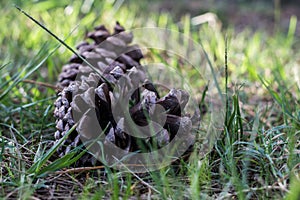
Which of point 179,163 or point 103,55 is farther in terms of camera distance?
point 103,55

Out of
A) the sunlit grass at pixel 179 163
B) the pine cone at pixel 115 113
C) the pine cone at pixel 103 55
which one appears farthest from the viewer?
the pine cone at pixel 103 55

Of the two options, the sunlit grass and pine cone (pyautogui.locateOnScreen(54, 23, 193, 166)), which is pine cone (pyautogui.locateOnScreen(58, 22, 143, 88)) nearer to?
→ the sunlit grass

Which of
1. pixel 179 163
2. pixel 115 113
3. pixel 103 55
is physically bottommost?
pixel 179 163

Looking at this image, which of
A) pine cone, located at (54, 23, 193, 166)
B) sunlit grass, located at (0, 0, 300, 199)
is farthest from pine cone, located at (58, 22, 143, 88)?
pine cone, located at (54, 23, 193, 166)

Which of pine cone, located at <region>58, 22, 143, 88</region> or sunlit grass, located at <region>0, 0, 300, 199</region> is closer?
sunlit grass, located at <region>0, 0, 300, 199</region>

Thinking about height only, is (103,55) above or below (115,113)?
above

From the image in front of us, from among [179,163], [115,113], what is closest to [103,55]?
[115,113]

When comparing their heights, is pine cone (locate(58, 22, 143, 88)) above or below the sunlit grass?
above

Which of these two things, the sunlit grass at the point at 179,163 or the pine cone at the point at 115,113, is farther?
the pine cone at the point at 115,113

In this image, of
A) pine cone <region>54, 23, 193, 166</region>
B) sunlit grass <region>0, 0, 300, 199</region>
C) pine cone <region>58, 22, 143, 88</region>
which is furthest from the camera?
pine cone <region>58, 22, 143, 88</region>

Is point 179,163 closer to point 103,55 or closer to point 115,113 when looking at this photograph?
point 115,113

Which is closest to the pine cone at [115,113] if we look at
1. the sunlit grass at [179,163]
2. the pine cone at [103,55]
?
the sunlit grass at [179,163]

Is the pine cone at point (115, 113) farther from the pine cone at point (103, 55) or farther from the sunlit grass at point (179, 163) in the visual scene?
the pine cone at point (103, 55)
